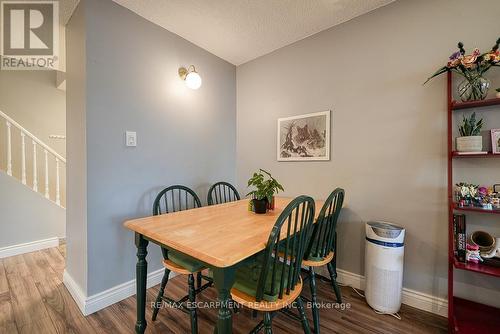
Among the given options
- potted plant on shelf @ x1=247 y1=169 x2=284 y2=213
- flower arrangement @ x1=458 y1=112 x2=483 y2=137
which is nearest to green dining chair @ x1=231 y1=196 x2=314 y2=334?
potted plant on shelf @ x1=247 y1=169 x2=284 y2=213

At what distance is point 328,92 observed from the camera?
2129 millimetres

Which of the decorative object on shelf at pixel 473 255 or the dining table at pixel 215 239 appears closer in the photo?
the dining table at pixel 215 239

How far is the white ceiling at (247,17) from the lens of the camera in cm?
180

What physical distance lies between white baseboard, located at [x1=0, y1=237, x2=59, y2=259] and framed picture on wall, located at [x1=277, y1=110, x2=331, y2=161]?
3179mm

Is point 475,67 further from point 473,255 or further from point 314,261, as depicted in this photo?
point 314,261

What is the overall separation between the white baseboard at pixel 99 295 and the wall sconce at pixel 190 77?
189cm

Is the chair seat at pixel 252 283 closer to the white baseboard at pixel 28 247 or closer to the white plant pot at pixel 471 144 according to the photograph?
→ the white plant pot at pixel 471 144

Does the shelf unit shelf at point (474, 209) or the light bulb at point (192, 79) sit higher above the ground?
the light bulb at point (192, 79)

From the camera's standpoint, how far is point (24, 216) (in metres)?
2.67

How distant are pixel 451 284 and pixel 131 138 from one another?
256cm

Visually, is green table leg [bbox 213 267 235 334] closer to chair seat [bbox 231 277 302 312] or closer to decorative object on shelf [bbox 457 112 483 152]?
chair seat [bbox 231 277 302 312]

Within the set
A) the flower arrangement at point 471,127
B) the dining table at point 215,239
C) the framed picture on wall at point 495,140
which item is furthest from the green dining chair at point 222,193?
the framed picture on wall at point 495,140

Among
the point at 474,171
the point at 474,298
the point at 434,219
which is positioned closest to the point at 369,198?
the point at 434,219

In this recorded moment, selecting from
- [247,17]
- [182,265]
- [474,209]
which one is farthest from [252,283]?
[247,17]
